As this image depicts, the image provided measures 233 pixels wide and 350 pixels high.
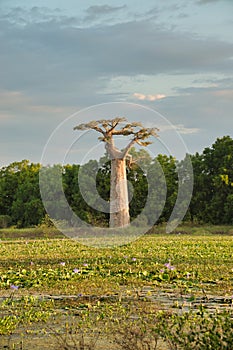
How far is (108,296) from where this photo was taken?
8.65 m

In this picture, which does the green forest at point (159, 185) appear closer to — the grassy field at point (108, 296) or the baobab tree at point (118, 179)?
the baobab tree at point (118, 179)

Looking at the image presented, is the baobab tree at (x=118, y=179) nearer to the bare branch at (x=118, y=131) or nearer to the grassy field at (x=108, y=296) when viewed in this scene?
the bare branch at (x=118, y=131)

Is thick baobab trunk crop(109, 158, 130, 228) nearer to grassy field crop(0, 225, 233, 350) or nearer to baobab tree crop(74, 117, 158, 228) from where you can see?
baobab tree crop(74, 117, 158, 228)

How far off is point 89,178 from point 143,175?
4993 mm

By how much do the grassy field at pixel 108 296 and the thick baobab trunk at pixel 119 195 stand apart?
1493 centimetres

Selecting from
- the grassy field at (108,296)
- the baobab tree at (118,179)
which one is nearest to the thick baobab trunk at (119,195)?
the baobab tree at (118,179)

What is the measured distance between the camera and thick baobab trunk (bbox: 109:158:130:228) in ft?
101

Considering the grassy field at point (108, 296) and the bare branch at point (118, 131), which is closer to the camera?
the grassy field at point (108, 296)

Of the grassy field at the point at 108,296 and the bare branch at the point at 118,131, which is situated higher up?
the bare branch at the point at 118,131

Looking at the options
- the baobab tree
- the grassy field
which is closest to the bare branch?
the baobab tree

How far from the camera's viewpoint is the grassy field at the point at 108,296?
601cm

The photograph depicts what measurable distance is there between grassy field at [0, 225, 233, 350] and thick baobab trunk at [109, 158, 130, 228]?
1493 centimetres

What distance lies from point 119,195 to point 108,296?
2258 cm

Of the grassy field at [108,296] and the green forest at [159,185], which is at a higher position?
the green forest at [159,185]
